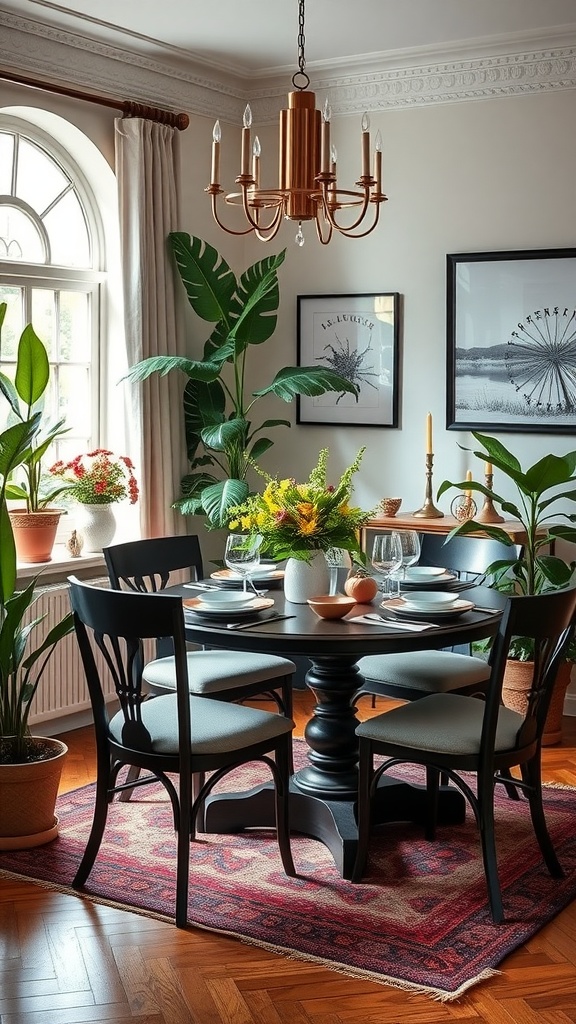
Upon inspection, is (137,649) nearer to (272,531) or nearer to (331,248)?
(272,531)

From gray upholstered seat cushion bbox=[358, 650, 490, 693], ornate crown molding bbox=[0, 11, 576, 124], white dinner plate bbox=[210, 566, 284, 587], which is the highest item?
ornate crown molding bbox=[0, 11, 576, 124]

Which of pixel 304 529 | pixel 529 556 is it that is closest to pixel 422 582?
pixel 304 529

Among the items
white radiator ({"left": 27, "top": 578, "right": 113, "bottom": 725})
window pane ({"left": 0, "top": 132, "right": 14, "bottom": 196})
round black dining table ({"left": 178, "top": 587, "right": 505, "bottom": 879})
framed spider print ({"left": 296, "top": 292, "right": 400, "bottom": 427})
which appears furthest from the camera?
framed spider print ({"left": 296, "top": 292, "right": 400, "bottom": 427})

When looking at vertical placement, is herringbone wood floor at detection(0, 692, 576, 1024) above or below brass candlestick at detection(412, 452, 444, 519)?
below

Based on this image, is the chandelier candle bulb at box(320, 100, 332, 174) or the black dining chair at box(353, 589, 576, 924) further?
the chandelier candle bulb at box(320, 100, 332, 174)

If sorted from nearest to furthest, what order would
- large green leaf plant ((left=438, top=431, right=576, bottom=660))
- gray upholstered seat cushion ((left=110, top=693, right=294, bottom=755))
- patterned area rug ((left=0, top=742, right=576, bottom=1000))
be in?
1. patterned area rug ((left=0, top=742, right=576, bottom=1000))
2. gray upholstered seat cushion ((left=110, top=693, right=294, bottom=755))
3. large green leaf plant ((left=438, top=431, right=576, bottom=660))

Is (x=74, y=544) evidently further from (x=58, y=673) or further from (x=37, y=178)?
(x=37, y=178)

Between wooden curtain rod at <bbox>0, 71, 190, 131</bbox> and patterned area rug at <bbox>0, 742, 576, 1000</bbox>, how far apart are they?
9.51ft

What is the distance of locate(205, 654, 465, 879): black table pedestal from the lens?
12.6 ft

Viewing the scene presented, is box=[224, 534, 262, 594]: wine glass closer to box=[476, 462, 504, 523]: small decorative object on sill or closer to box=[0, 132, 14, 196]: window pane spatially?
box=[476, 462, 504, 523]: small decorative object on sill

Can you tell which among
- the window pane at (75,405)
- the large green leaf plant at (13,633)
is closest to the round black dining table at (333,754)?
the large green leaf plant at (13,633)

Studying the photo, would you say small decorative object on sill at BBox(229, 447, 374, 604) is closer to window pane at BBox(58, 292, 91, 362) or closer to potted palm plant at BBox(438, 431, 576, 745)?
potted palm plant at BBox(438, 431, 576, 745)

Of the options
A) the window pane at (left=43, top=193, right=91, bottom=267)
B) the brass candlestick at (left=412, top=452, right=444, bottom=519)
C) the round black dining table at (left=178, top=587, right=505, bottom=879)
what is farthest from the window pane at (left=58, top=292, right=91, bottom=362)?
the round black dining table at (left=178, top=587, right=505, bottom=879)

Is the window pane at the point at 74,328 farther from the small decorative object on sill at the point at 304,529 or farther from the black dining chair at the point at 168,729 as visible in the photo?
the black dining chair at the point at 168,729
